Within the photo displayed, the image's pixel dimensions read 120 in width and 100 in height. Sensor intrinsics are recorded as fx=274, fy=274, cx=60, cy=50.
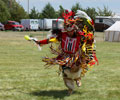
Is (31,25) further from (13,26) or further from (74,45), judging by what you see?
(74,45)

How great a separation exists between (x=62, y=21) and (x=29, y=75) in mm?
2939

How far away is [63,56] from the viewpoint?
6543 mm

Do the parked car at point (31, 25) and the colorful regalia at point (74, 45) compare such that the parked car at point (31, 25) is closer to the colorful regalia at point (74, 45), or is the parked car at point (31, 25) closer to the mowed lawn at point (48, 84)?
the mowed lawn at point (48, 84)

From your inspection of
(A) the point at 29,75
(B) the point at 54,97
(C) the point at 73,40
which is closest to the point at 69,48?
(C) the point at 73,40

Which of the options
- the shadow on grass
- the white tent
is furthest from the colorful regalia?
the white tent

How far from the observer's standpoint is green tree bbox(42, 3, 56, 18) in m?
64.6

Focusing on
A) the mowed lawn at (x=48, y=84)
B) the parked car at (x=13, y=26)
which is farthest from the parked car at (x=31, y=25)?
the mowed lawn at (x=48, y=84)

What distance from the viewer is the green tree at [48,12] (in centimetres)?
6462

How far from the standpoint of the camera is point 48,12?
213 ft

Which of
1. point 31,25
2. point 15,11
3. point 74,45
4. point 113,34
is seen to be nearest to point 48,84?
point 74,45

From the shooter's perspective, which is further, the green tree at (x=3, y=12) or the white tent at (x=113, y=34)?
the green tree at (x=3, y=12)

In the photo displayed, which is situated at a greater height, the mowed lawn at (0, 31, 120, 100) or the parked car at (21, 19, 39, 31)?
the mowed lawn at (0, 31, 120, 100)

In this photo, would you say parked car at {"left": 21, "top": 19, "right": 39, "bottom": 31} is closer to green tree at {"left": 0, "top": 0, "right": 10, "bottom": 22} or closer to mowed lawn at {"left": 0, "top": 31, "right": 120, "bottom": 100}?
green tree at {"left": 0, "top": 0, "right": 10, "bottom": 22}

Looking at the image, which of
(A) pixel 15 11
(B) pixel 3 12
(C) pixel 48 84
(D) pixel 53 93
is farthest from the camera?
(A) pixel 15 11
